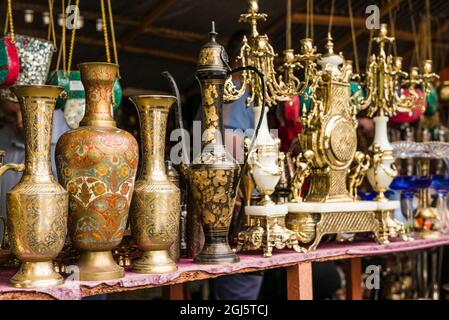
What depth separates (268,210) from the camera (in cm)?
177

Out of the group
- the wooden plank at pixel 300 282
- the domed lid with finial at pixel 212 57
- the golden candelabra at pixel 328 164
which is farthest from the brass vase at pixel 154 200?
the golden candelabra at pixel 328 164

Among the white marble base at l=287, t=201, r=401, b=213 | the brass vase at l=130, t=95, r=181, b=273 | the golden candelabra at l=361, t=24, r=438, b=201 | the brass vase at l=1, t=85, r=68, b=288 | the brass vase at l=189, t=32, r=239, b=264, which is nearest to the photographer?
the brass vase at l=1, t=85, r=68, b=288

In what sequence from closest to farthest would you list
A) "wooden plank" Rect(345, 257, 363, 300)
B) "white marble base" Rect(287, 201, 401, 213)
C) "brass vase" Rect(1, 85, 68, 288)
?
"brass vase" Rect(1, 85, 68, 288)
"white marble base" Rect(287, 201, 401, 213)
"wooden plank" Rect(345, 257, 363, 300)

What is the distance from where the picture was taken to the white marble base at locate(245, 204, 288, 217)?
1770 millimetres

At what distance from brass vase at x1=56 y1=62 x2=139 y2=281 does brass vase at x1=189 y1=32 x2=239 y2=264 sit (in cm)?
26

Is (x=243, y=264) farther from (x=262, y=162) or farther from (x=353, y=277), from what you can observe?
(x=353, y=277)

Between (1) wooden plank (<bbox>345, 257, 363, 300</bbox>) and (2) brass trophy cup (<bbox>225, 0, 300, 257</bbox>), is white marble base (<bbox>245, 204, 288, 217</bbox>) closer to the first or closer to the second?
(2) brass trophy cup (<bbox>225, 0, 300, 257</bbox>)

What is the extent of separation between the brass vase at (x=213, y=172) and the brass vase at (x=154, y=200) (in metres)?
0.13

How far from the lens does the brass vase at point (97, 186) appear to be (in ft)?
4.30

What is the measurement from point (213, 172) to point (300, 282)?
472 millimetres

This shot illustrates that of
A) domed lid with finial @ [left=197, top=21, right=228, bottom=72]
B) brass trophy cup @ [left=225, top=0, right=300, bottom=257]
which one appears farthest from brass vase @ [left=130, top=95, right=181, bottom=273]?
brass trophy cup @ [left=225, top=0, right=300, bottom=257]

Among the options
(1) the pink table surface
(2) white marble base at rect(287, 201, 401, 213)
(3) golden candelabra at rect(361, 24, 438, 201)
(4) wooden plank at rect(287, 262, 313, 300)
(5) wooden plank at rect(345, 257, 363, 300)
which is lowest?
(5) wooden plank at rect(345, 257, 363, 300)

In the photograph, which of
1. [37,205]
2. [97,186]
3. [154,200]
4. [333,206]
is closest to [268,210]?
[333,206]

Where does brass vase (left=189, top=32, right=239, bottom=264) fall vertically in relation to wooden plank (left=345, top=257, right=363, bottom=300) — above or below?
above
